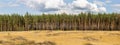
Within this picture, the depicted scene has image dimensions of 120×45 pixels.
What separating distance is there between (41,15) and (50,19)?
3.60 metres

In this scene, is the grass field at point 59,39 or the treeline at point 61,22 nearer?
the grass field at point 59,39

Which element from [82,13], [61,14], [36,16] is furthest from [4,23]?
[82,13]

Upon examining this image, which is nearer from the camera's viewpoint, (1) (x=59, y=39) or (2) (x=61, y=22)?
(1) (x=59, y=39)

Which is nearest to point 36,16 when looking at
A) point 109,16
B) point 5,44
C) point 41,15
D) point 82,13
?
point 41,15

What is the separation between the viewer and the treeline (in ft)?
362

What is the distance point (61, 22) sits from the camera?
11469cm

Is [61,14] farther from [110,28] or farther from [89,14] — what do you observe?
[110,28]

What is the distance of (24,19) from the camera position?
112938 millimetres

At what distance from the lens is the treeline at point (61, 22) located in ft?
362

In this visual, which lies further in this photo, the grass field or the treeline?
the treeline

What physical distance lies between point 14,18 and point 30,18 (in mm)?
5813

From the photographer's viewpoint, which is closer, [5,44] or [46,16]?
[5,44]

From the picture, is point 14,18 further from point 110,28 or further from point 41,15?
point 110,28

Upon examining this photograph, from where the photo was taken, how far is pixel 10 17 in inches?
4373
